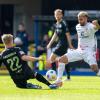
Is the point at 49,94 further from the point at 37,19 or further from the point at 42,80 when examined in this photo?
the point at 37,19

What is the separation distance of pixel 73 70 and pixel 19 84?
36.6 ft

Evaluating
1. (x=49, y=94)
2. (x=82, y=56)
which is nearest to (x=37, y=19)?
(x=82, y=56)

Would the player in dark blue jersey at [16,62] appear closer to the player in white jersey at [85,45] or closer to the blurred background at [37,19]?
the player in white jersey at [85,45]

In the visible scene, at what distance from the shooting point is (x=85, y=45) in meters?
18.2

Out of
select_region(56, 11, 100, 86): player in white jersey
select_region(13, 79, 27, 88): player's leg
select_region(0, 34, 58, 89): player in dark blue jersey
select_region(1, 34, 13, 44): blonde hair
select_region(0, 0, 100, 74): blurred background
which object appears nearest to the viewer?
select_region(1, 34, 13, 44): blonde hair

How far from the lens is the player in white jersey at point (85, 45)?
17766 mm

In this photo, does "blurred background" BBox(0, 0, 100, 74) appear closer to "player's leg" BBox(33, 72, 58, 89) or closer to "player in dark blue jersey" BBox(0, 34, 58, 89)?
"player's leg" BBox(33, 72, 58, 89)

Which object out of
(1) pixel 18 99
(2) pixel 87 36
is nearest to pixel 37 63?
(2) pixel 87 36

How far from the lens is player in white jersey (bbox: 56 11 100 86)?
1777 cm

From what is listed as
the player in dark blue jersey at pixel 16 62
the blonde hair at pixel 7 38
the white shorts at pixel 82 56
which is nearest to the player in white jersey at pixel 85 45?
the white shorts at pixel 82 56

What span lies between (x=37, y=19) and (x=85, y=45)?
438 inches

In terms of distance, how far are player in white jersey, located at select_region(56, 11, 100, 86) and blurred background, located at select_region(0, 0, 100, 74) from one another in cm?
904

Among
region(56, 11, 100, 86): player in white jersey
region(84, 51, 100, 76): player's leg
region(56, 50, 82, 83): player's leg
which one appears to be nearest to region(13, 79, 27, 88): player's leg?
region(56, 50, 82, 83): player's leg

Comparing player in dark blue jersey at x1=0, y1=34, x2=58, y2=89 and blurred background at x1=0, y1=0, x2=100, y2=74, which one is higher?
player in dark blue jersey at x1=0, y1=34, x2=58, y2=89
